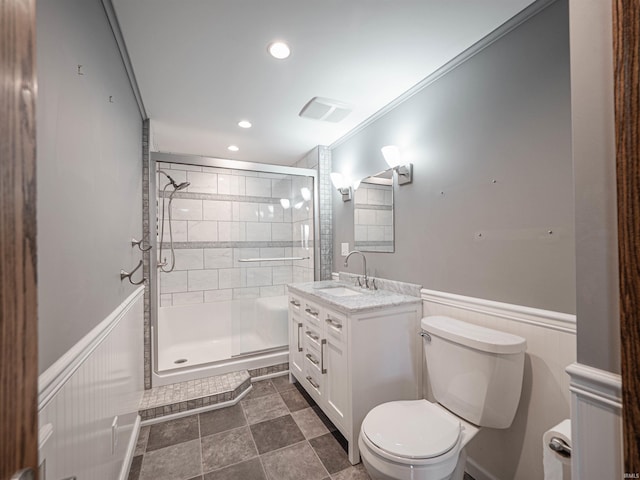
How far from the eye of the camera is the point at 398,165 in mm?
2129

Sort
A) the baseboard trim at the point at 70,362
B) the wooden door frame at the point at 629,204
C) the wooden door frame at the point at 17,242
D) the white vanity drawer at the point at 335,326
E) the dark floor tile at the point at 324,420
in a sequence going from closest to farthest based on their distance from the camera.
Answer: the wooden door frame at the point at 17,242, the wooden door frame at the point at 629,204, the baseboard trim at the point at 70,362, the white vanity drawer at the point at 335,326, the dark floor tile at the point at 324,420

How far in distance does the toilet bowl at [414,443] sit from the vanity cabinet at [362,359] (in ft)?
0.95

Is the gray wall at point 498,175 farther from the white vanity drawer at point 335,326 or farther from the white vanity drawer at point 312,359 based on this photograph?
the white vanity drawer at point 312,359

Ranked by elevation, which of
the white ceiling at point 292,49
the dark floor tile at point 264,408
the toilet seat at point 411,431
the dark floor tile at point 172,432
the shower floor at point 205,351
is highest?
the white ceiling at point 292,49

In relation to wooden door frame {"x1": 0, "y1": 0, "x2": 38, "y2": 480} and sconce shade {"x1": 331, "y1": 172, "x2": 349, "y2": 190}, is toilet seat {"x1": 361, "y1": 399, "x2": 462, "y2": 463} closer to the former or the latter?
wooden door frame {"x1": 0, "y1": 0, "x2": 38, "y2": 480}

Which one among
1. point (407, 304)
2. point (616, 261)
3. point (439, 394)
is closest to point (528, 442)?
point (439, 394)

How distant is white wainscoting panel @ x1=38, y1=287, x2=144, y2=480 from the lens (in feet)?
2.48

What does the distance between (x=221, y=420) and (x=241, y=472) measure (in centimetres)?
58

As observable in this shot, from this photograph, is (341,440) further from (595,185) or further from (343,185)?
(343,185)

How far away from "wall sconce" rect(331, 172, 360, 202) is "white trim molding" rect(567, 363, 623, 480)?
88.1 inches

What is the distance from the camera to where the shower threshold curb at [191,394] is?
84.7 inches

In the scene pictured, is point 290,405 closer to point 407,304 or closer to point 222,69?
point 407,304

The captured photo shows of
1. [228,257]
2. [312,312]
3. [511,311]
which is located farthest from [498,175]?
[228,257]

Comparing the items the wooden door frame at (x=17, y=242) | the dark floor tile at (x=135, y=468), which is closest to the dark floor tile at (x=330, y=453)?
the dark floor tile at (x=135, y=468)
